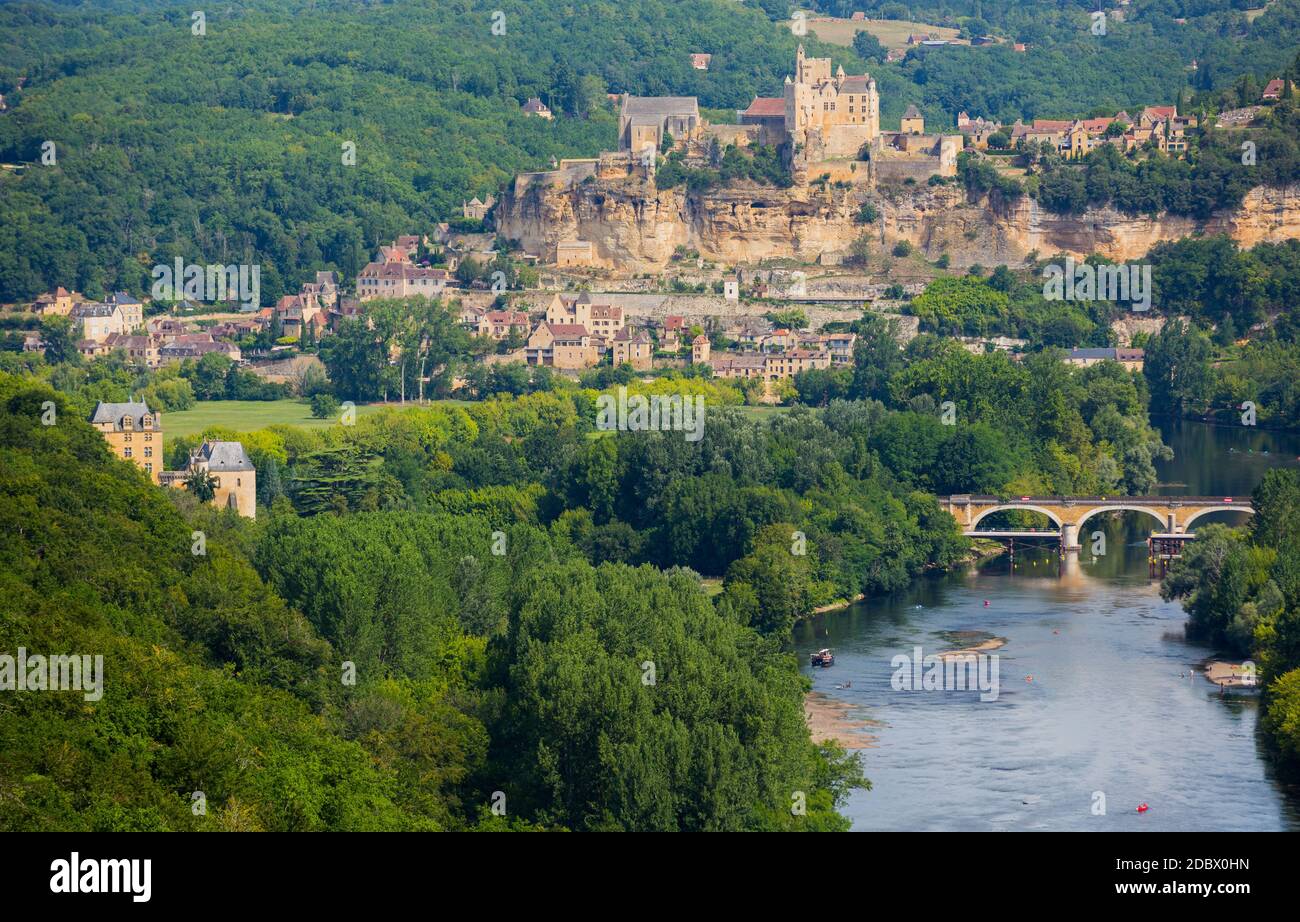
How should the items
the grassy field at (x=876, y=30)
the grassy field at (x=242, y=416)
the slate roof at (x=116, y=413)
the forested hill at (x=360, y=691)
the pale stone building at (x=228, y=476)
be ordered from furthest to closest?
the grassy field at (x=876, y=30) → the grassy field at (x=242, y=416) → the slate roof at (x=116, y=413) → the pale stone building at (x=228, y=476) → the forested hill at (x=360, y=691)

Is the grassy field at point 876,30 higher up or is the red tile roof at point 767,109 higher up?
the grassy field at point 876,30

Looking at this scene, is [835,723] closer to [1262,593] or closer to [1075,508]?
[1262,593]

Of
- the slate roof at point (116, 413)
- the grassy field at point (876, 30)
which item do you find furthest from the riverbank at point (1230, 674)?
the grassy field at point (876, 30)

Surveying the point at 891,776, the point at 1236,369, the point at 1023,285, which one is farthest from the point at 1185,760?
the point at 1023,285

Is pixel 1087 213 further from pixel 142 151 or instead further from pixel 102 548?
pixel 102 548

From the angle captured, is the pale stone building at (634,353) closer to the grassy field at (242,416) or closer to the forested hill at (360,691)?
the grassy field at (242,416)

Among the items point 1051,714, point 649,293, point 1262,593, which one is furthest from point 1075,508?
point 649,293
